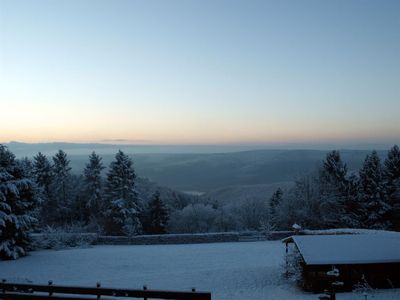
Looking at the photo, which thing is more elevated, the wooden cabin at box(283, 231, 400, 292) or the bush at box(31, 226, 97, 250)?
the wooden cabin at box(283, 231, 400, 292)

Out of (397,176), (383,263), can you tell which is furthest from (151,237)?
(397,176)

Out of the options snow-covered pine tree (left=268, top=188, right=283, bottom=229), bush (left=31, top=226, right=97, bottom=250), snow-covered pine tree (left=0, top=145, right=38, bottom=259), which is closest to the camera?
snow-covered pine tree (left=0, top=145, right=38, bottom=259)

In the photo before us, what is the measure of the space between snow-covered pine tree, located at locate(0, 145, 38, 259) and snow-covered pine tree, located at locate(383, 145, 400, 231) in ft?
120

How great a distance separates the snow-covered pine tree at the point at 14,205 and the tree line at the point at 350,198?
101ft

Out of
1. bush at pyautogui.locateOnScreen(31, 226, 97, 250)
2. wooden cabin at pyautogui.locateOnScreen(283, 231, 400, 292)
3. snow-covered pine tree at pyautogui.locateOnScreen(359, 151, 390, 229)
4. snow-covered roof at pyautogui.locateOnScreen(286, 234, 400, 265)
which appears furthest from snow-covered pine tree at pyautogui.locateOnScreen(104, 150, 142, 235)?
wooden cabin at pyautogui.locateOnScreen(283, 231, 400, 292)

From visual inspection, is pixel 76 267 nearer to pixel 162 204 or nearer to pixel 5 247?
pixel 5 247

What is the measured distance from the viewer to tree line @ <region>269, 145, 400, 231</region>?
44750 millimetres

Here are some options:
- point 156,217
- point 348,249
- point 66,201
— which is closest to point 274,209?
point 156,217

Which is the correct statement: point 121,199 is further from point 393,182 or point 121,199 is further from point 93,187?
point 393,182

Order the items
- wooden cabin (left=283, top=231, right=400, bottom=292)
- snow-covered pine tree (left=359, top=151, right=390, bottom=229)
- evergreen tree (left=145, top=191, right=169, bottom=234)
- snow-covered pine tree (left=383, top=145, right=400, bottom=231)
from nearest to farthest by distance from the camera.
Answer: wooden cabin (left=283, top=231, right=400, bottom=292) < snow-covered pine tree (left=359, top=151, right=390, bottom=229) < snow-covered pine tree (left=383, top=145, right=400, bottom=231) < evergreen tree (left=145, top=191, right=169, bottom=234)

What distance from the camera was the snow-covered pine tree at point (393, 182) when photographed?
44.6 meters

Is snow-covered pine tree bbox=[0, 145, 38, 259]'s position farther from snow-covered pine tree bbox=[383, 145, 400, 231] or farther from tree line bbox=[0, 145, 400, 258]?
snow-covered pine tree bbox=[383, 145, 400, 231]

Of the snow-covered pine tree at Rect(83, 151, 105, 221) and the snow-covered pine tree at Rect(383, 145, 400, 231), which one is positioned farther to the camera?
the snow-covered pine tree at Rect(83, 151, 105, 221)

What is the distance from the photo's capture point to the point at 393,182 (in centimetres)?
4566
